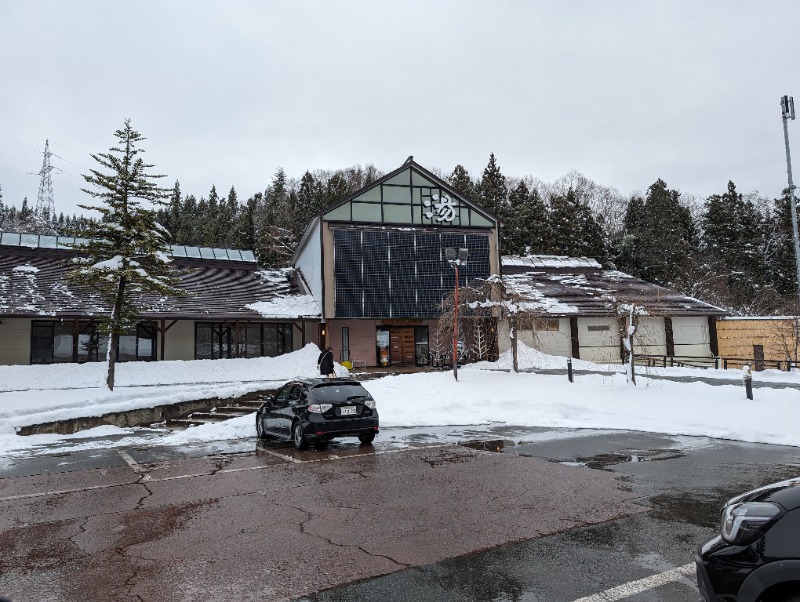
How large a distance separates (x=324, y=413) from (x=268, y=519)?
5041 mm

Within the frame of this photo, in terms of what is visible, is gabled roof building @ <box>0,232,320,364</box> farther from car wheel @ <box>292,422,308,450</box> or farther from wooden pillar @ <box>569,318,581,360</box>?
wooden pillar @ <box>569,318,581,360</box>

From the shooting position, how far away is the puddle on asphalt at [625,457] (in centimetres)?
964

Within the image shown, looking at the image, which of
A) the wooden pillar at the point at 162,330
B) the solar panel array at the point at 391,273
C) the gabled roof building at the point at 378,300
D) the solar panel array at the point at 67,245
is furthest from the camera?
the solar panel array at the point at 67,245

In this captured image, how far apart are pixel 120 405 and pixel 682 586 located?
18.2 meters

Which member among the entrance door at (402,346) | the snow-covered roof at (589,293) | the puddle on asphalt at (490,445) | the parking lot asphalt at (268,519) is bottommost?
the puddle on asphalt at (490,445)

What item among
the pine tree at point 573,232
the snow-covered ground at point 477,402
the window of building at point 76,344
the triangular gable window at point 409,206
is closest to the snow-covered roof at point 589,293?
the triangular gable window at point 409,206

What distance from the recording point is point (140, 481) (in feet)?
30.2

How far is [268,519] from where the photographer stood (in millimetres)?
6660

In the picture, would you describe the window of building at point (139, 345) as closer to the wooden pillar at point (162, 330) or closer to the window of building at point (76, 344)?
the window of building at point (76, 344)

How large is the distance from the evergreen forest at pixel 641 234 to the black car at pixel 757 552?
4874cm

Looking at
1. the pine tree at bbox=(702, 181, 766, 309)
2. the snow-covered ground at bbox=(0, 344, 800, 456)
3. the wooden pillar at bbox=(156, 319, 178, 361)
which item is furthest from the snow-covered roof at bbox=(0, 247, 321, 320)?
the pine tree at bbox=(702, 181, 766, 309)

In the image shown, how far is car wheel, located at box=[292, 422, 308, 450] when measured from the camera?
1166 centimetres

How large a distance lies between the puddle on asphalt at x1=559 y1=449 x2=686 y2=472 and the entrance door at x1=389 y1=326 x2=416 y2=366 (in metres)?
23.2

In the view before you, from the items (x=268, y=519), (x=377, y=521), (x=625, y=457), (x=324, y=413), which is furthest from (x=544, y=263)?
(x=268, y=519)
